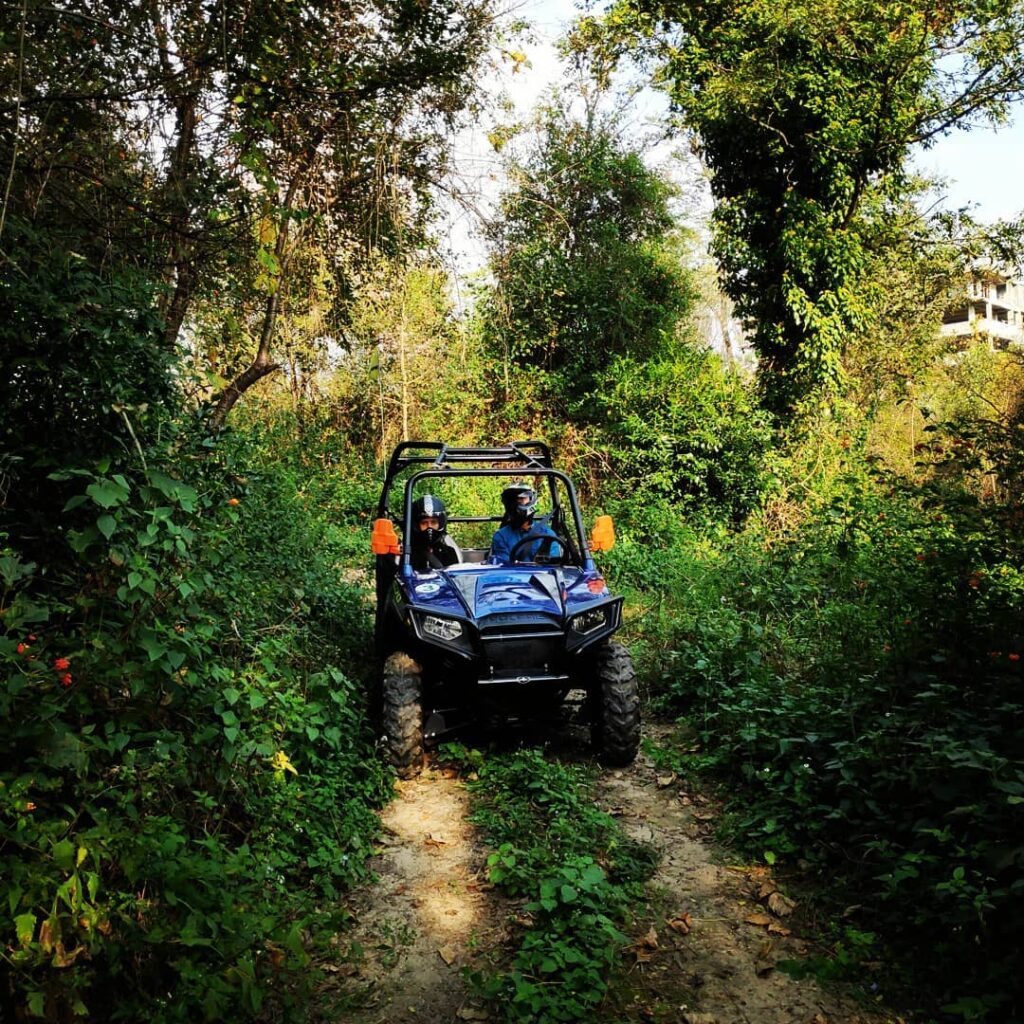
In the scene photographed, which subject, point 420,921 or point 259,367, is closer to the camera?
point 420,921

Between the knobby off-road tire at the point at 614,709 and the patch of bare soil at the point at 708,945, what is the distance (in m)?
0.48

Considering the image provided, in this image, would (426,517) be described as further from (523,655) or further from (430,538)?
(523,655)

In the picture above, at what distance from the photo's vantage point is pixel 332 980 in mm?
3320

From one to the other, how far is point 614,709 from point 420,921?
1942 mm

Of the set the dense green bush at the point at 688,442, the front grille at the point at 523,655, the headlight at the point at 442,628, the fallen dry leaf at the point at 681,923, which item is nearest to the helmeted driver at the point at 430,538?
the headlight at the point at 442,628

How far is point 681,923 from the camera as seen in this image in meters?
3.77

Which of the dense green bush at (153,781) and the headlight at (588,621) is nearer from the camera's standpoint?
the dense green bush at (153,781)

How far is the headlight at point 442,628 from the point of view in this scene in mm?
5098

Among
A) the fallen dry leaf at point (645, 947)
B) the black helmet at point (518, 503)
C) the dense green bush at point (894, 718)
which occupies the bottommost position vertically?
the fallen dry leaf at point (645, 947)

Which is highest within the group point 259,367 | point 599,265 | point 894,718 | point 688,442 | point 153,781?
point 599,265

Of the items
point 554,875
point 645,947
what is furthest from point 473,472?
point 645,947

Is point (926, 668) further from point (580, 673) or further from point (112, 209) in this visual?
point (112, 209)

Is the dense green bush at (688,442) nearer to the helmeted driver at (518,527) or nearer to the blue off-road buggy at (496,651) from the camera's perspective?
the helmeted driver at (518,527)

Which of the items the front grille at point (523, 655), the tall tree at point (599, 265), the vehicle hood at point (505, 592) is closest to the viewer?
the front grille at point (523, 655)
